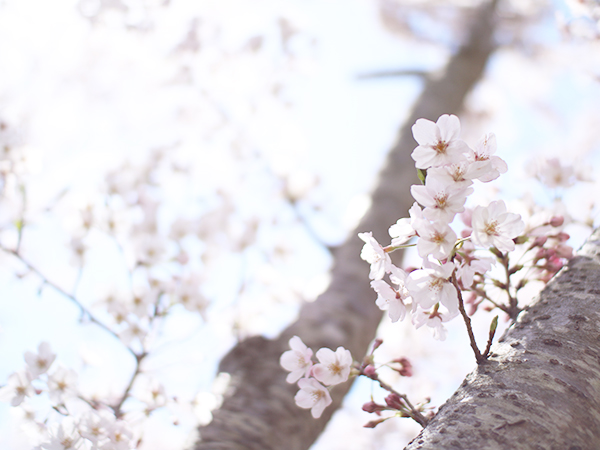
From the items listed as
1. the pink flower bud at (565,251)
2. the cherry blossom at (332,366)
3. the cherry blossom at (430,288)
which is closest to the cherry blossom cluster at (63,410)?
the cherry blossom at (332,366)

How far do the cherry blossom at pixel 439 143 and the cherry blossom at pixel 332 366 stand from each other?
359mm

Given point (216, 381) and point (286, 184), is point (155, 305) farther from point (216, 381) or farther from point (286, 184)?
point (286, 184)

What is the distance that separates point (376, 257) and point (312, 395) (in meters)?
0.32

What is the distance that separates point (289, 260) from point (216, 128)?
Result: 81.3 inches

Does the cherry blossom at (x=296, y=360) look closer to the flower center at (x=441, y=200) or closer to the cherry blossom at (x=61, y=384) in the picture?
the flower center at (x=441, y=200)

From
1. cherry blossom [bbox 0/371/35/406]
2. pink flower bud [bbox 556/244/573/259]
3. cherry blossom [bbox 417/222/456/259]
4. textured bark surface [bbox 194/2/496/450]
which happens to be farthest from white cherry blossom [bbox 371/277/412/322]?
cherry blossom [bbox 0/371/35/406]

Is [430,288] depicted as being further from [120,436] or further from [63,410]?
[63,410]

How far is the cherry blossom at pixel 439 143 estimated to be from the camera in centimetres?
54

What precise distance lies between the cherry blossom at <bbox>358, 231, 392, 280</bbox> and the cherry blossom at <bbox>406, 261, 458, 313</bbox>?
0.05 m

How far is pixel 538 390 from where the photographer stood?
1.69 feet

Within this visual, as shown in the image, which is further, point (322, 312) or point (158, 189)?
point (158, 189)

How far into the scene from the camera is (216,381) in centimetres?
150

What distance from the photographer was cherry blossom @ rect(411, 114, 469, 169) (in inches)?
21.5

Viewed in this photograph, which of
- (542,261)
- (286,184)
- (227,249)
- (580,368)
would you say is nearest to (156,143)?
(286,184)
